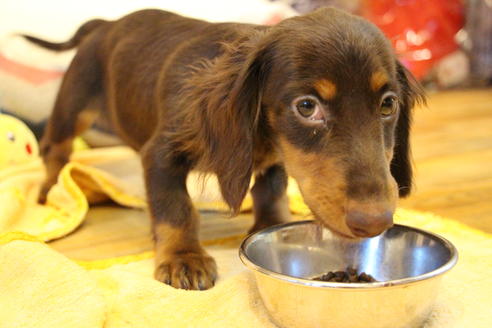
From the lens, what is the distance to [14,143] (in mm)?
2980

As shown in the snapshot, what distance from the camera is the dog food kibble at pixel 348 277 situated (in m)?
1.60

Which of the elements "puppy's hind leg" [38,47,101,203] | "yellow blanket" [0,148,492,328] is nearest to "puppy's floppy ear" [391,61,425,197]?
"yellow blanket" [0,148,492,328]

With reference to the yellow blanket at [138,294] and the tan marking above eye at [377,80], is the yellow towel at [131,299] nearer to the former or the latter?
the yellow blanket at [138,294]

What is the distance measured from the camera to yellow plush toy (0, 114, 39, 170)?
2.92 m

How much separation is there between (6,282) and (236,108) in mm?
719

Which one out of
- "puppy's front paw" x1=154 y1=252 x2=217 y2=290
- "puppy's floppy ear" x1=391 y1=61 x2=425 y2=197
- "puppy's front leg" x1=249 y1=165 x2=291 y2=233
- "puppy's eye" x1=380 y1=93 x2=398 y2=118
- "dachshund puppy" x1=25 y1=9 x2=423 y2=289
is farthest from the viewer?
"puppy's front leg" x1=249 y1=165 x2=291 y2=233

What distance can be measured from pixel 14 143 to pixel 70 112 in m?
0.47

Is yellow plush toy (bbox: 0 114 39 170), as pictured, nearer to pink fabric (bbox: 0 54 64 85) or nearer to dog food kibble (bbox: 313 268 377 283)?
pink fabric (bbox: 0 54 64 85)

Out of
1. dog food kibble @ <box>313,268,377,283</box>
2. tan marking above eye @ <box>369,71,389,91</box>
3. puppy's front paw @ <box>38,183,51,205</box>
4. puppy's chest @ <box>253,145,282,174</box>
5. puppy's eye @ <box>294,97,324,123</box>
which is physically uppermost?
tan marking above eye @ <box>369,71,389,91</box>

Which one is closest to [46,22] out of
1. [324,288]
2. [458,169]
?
[458,169]

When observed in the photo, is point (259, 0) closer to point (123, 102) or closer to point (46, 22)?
point (46, 22)

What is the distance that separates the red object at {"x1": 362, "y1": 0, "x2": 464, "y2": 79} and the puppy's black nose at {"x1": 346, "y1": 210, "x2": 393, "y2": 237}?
15.6 ft

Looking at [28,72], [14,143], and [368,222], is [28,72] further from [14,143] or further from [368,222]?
[368,222]

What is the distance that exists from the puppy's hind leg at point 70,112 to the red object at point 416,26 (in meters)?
3.71
